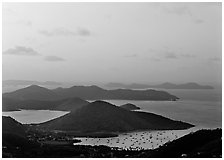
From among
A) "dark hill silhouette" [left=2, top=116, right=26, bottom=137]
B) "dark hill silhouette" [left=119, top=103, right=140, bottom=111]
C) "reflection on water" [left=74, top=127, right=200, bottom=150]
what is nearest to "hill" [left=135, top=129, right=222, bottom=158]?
"reflection on water" [left=74, top=127, right=200, bottom=150]

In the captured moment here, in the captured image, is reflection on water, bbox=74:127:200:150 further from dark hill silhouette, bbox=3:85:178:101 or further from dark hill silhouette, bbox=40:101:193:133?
dark hill silhouette, bbox=3:85:178:101

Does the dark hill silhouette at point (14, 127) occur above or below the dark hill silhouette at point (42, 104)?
below

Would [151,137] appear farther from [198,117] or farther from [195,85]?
[195,85]

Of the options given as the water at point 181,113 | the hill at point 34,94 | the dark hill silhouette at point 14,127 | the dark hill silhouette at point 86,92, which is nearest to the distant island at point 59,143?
the dark hill silhouette at point 14,127

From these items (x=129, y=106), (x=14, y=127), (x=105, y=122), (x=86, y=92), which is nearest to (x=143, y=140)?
(x=129, y=106)

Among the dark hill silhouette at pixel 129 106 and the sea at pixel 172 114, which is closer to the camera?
the sea at pixel 172 114

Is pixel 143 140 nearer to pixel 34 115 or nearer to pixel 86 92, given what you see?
pixel 86 92

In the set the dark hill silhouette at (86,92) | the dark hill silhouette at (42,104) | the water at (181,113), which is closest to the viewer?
the water at (181,113)

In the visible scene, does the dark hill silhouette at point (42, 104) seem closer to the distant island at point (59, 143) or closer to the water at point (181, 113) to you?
the distant island at point (59, 143)
